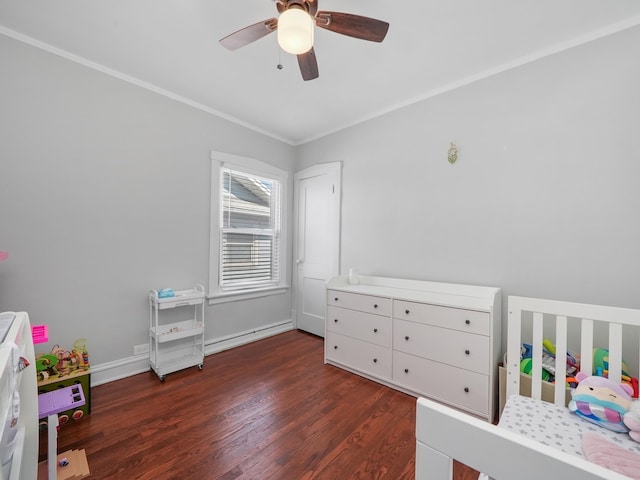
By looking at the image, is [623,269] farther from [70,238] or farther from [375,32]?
[70,238]

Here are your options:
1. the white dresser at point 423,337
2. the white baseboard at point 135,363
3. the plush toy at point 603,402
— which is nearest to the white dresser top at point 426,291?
the white dresser at point 423,337

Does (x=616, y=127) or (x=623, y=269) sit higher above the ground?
(x=616, y=127)

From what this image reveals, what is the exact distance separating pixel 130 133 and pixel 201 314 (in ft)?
5.92

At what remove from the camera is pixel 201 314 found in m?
2.85

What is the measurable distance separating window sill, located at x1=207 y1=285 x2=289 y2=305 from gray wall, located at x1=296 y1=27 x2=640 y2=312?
134 centimetres

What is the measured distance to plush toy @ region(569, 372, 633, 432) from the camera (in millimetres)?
1110

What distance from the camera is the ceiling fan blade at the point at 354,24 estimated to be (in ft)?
4.61

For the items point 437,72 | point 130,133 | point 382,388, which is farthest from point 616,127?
point 130,133

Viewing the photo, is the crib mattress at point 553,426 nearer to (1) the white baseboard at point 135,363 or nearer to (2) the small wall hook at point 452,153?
(2) the small wall hook at point 452,153

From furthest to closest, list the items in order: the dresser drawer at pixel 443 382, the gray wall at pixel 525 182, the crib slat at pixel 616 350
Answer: the dresser drawer at pixel 443 382, the gray wall at pixel 525 182, the crib slat at pixel 616 350

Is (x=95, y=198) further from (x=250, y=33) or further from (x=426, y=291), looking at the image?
(x=426, y=291)

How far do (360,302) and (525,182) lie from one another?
1612 mm

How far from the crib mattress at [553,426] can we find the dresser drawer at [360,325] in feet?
3.58

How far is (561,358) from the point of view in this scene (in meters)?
1.38
